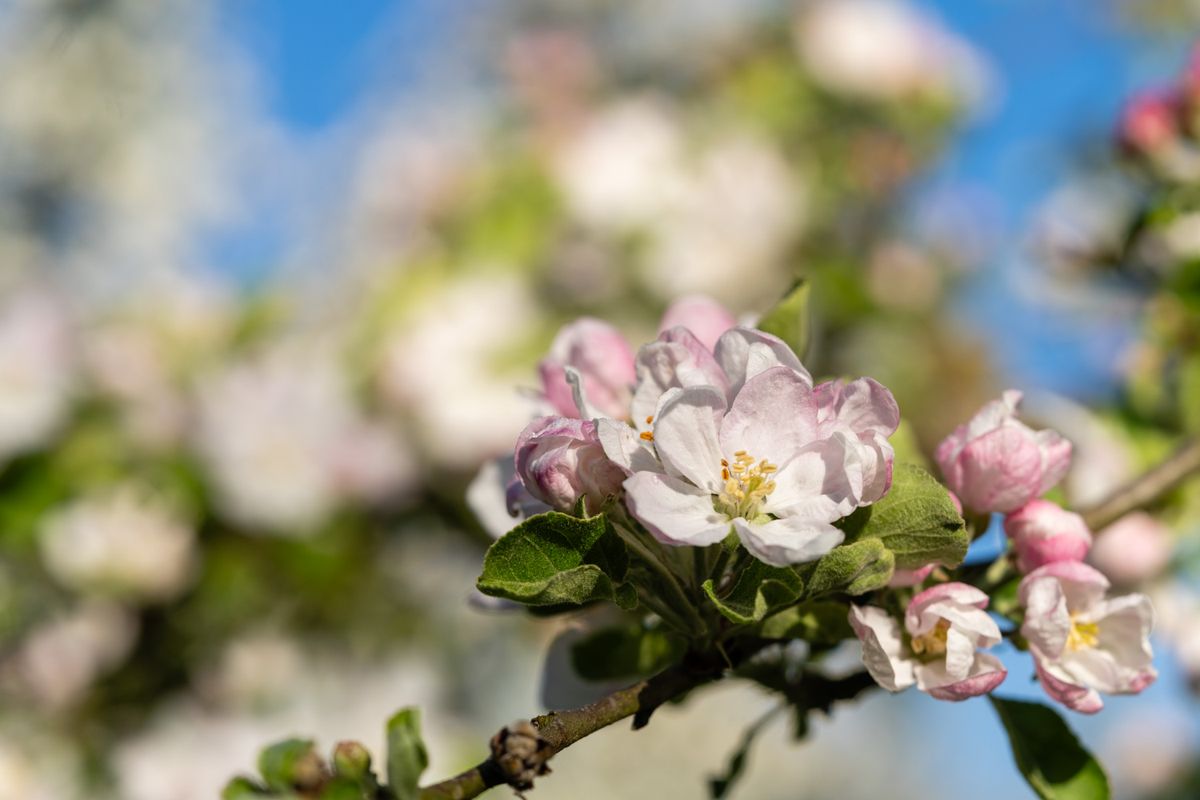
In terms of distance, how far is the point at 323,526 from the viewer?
1819mm

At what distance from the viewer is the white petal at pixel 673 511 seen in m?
0.43

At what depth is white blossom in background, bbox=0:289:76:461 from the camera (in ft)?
5.51

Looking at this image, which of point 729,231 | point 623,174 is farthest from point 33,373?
point 729,231

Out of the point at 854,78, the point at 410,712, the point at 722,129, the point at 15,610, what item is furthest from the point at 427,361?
the point at 410,712

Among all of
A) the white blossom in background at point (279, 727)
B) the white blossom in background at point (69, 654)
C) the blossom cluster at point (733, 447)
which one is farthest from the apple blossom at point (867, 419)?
the white blossom in background at point (69, 654)

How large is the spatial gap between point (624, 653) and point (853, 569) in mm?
191

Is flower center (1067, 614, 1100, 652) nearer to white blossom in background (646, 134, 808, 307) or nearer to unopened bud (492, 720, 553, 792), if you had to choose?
unopened bud (492, 720, 553, 792)

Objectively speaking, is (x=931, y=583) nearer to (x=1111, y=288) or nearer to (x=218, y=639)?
(x=1111, y=288)

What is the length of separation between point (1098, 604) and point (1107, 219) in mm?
1538

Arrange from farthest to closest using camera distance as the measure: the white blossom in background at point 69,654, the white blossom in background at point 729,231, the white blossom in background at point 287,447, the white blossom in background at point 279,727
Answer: the white blossom in background at point 729,231 < the white blossom in background at point 287,447 < the white blossom in background at point 69,654 < the white blossom in background at point 279,727

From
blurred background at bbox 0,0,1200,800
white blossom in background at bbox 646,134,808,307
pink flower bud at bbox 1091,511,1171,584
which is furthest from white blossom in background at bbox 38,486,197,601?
pink flower bud at bbox 1091,511,1171,584

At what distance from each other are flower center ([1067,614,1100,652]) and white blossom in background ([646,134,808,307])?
6.00ft

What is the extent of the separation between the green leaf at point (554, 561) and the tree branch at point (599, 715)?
4 centimetres

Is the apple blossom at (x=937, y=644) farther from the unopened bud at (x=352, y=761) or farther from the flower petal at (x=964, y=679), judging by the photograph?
the unopened bud at (x=352, y=761)
